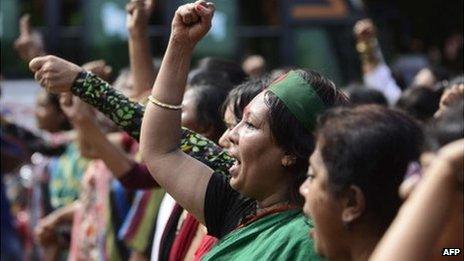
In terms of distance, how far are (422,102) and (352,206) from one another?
10.9 ft

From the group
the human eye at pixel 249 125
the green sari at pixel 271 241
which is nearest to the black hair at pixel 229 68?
the human eye at pixel 249 125

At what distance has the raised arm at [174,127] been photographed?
3.44 m

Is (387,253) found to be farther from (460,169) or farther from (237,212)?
(237,212)

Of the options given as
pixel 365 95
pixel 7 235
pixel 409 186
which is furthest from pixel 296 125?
pixel 7 235

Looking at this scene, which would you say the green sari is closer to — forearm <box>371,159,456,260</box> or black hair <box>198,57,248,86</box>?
forearm <box>371,159,456,260</box>

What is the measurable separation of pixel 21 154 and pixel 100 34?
427cm

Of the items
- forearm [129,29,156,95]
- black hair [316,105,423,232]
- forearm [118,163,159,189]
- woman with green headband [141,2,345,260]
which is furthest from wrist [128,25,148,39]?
black hair [316,105,423,232]

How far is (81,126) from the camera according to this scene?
528cm

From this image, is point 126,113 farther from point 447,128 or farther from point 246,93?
point 447,128

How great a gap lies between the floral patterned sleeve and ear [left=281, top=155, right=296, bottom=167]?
15.5 inches

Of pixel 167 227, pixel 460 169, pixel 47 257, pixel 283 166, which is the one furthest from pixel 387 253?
pixel 47 257

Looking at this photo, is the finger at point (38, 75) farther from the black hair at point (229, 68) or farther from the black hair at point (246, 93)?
the black hair at point (229, 68)

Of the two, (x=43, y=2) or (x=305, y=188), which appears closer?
(x=305, y=188)

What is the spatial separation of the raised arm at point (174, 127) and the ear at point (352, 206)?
913mm
